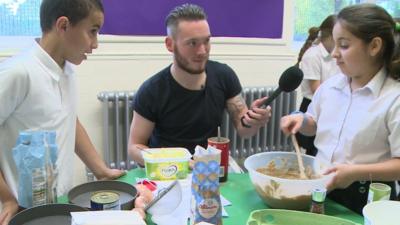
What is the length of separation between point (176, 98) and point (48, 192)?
3.13 feet

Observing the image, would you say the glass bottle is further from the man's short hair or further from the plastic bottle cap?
the man's short hair

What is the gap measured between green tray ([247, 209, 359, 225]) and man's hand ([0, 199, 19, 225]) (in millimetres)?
652

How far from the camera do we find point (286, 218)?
3.59 ft

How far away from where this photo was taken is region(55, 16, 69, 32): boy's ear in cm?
141

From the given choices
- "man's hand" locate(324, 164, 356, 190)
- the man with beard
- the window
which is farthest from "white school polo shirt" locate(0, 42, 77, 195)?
the window

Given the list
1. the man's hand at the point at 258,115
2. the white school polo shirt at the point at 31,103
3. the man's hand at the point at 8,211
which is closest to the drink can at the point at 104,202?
the man's hand at the point at 8,211

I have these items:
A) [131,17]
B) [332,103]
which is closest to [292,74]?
[332,103]

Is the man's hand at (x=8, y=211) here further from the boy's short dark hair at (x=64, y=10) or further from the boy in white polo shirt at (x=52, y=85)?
the boy's short dark hair at (x=64, y=10)

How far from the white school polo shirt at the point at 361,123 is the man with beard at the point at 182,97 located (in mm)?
441

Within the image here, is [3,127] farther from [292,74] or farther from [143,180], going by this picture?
[292,74]

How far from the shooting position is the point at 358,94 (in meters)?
1.44

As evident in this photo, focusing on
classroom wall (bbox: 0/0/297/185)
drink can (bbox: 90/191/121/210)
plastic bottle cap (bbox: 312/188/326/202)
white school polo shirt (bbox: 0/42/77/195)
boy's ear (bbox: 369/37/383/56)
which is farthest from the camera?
classroom wall (bbox: 0/0/297/185)

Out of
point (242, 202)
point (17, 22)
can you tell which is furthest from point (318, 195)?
point (17, 22)

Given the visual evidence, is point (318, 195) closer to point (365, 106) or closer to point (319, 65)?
point (365, 106)
